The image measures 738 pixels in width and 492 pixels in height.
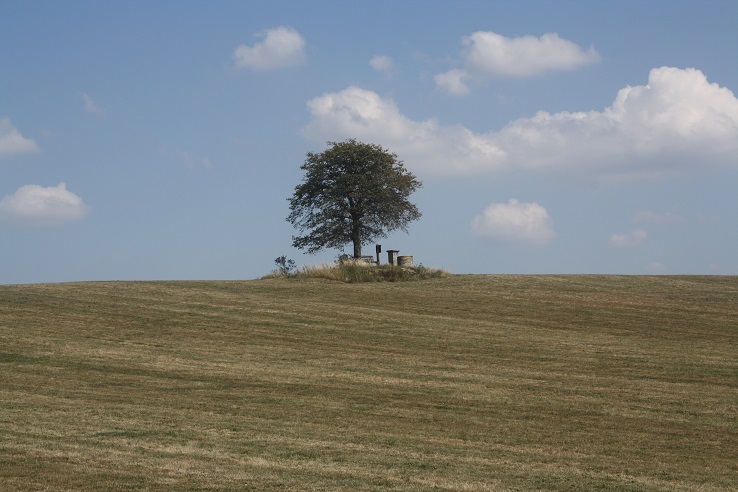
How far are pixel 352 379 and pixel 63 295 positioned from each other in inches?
689

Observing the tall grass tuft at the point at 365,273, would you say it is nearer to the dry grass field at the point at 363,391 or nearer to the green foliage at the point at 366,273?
the green foliage at the point at 366,273

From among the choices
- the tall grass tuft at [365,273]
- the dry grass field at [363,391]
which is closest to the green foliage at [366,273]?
the tall grass tuft at [365,273]

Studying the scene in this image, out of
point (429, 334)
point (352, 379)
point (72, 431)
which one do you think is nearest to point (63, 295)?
point (429, 334)

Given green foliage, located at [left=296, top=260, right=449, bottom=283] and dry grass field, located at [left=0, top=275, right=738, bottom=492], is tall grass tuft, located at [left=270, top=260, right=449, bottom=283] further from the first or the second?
dry grass field, located at [left=0, top=275, right=738, bottom=492]

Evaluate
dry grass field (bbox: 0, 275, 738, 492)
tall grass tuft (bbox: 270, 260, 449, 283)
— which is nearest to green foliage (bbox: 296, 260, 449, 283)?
tall grass tuft (bbox: 270, 260, 449, 283)

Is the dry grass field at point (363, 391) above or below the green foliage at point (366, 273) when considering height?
below

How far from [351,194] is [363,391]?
35.1 meters

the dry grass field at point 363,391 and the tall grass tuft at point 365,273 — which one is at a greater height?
the tall grass tuft at point 365,273

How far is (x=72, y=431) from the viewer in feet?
51.7

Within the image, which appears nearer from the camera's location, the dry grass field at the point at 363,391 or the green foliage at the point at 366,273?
the dry grass field at the point at 363,391

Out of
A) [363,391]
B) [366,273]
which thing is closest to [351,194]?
[366,273]

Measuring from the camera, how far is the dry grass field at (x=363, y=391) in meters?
13.6

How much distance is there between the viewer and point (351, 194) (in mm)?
54875

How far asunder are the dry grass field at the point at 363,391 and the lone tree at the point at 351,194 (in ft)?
59.5
